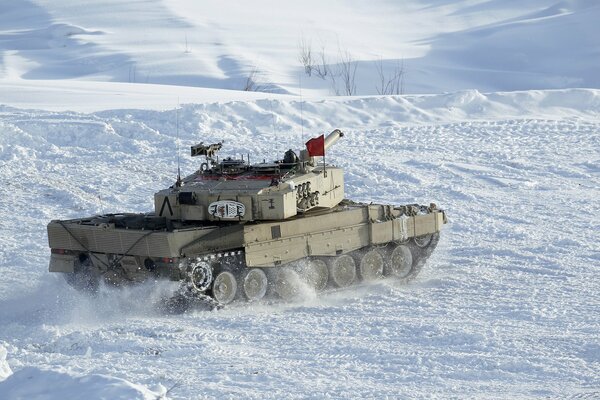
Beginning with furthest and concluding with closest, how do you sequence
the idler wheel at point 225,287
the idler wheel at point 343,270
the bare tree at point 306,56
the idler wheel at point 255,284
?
the bare tree at point 306,56 < the idler wheel at point 343,270 < the idler wheel at point 255,284 < the idler wheel at point 225,287

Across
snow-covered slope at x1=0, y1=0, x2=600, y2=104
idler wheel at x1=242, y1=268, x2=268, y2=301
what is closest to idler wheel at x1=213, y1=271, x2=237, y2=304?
idler wheel at x1=242, y1=268, x2=268, y2=301

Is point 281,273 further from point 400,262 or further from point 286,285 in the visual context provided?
point 400,262

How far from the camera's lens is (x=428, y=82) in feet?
148

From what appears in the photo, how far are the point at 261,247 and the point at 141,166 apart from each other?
8513mm

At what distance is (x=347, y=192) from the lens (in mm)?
21953

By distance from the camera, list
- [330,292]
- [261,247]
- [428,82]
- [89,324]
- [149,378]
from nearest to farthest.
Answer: [149,378]
[89,324]
[261,247]
[330,292]
[428,82]

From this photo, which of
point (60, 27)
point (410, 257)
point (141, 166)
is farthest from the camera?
point (60, 27)

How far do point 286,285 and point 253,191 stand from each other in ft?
4.51

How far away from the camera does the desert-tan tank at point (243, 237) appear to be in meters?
14.2

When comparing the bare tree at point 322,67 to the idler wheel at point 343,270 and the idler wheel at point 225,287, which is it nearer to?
the idler wheel at point 343,270

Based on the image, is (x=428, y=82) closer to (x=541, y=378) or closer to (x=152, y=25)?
(x=152, y=25)

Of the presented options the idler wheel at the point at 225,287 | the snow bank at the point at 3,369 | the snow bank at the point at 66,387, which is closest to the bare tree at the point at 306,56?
the idler wheel at the point at 225,287

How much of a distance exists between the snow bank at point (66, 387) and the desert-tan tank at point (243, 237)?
4485 mm

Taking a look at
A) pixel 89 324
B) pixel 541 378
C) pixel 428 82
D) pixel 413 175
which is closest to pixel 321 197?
pixel 89 324
